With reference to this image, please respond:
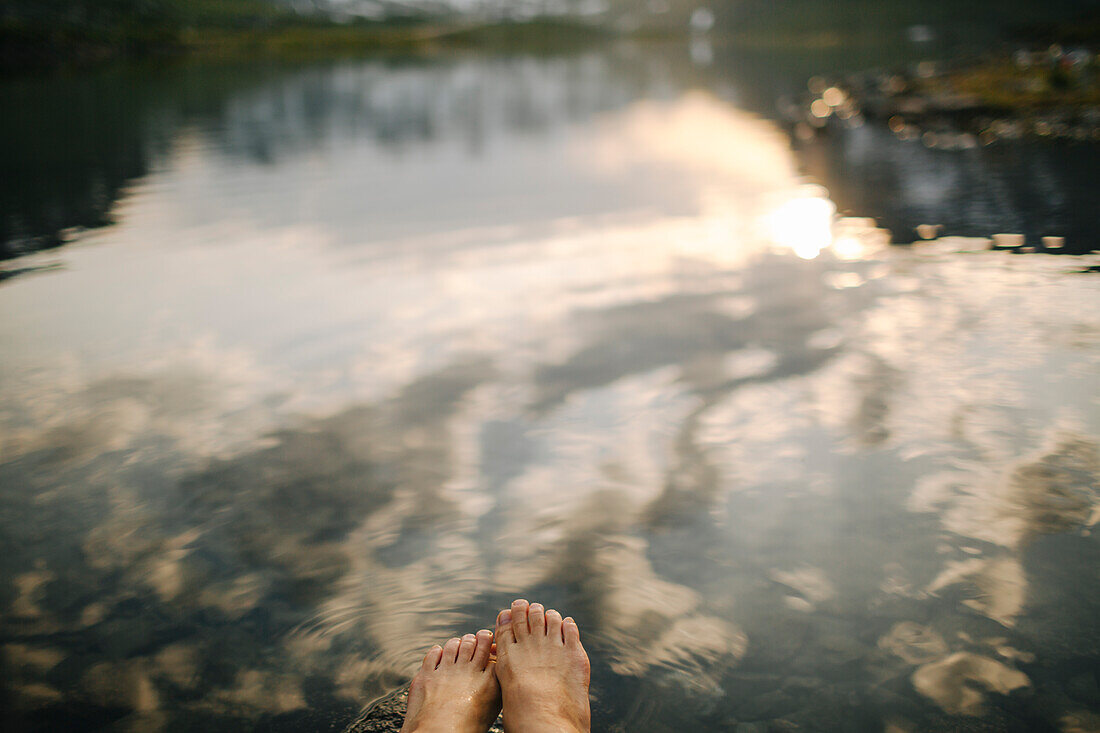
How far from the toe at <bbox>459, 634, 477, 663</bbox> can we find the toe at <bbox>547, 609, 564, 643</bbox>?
327mm

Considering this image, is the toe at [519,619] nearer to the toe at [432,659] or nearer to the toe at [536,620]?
the toe at [536,620]

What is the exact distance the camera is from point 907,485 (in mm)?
4023

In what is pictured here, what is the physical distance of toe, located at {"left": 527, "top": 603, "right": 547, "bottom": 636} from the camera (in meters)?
3.15

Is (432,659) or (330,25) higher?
(330,25)

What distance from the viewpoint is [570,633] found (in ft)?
10.3

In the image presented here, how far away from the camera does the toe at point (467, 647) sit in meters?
3.06

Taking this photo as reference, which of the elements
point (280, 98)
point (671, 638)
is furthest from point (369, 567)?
point (280, 98)

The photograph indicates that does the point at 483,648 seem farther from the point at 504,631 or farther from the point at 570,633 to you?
the point at 570,633

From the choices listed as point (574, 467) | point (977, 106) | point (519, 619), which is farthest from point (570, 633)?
point (977, 106)

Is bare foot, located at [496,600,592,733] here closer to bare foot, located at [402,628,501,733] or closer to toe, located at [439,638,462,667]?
bare foot, located at [402,628,501,733]

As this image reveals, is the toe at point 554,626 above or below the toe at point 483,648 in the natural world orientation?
above

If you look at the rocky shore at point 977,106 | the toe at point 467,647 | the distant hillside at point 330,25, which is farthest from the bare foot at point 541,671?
the distant hillside at point 330,25

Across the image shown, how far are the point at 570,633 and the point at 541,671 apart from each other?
0.27 meters

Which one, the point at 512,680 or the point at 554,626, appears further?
the point at 554,626
